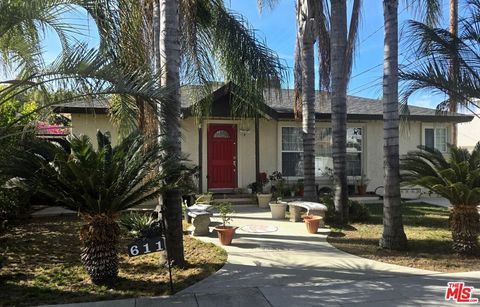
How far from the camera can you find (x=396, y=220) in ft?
24.4

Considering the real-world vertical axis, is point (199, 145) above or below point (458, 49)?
below

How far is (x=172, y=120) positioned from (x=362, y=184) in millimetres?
11050

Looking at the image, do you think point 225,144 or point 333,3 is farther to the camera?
point 225,144

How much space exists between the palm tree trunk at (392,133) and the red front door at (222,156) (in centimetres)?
782

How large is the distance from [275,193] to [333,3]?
6359mm

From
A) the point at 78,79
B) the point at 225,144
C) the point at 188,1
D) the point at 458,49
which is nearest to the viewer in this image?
the point at 78,79

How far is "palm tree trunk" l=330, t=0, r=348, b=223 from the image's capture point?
395 inches

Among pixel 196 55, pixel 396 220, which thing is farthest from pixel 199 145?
pixel 396 220

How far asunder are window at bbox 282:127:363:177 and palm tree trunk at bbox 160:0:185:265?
9.10 meters

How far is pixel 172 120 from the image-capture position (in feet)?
20.2

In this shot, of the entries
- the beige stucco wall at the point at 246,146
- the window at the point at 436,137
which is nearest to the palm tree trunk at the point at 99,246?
the beige stucco wall at the point at 246,146

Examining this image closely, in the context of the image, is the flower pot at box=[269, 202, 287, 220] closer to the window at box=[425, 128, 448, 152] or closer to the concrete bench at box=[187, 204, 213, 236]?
the concrete bench at box=[187, 204, 213, 236]

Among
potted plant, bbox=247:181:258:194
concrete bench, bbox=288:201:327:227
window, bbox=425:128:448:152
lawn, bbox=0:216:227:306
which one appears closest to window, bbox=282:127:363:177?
potted plant, bbox=247:181:258:194

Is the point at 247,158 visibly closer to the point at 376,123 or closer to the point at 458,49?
the point at 376,123
